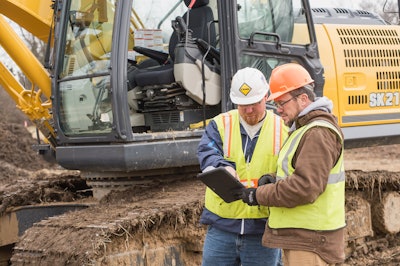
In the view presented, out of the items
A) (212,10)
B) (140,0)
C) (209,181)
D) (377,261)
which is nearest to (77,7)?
(140,0)

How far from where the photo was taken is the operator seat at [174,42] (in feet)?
19.5

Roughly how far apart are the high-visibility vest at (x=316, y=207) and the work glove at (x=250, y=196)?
0.14 metres

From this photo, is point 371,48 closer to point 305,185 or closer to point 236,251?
point 236,251

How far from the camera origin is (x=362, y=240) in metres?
7.17

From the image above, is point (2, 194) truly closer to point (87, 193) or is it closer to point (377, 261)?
point (87, 193)

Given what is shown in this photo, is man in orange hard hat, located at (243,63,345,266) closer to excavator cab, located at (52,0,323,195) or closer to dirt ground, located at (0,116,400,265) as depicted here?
dirt ground, located at (0,116,400,265)

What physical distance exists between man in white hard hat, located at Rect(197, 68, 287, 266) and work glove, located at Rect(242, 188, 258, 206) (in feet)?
0.85

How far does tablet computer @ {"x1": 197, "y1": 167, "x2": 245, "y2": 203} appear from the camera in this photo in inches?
149

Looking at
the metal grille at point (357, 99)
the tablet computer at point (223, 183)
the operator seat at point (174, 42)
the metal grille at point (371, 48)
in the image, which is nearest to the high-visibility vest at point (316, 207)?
the tablet computer at point (223, 183)

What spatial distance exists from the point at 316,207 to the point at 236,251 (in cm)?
80

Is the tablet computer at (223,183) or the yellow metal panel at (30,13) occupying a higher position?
the yellow metal panel at (30,13)

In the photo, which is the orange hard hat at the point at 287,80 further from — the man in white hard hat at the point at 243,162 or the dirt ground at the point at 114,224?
the dirt ground at the point at 114,224

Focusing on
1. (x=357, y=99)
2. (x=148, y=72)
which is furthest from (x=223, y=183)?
(x=357, y=99)

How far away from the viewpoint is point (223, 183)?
3.87 m
